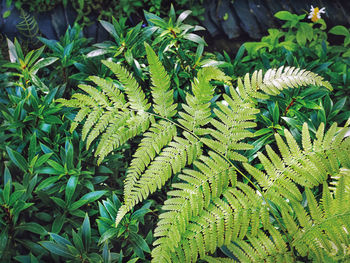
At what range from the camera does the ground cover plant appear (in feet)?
4.28

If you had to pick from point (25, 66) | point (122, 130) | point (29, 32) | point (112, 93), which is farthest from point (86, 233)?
point (29, 32)

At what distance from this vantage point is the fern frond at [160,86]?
4.95ft

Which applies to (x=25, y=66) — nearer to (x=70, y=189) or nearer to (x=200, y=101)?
(x=70, y=189)

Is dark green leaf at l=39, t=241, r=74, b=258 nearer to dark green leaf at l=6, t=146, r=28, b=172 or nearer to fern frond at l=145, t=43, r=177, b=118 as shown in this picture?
dark green leaf at l=6, t=146, r=28, b=172

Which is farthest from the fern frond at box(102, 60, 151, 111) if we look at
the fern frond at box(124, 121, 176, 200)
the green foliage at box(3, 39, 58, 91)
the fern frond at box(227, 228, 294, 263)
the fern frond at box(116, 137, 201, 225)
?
the green foliage at box(3, 39, 58, 91)

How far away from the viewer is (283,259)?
129cm

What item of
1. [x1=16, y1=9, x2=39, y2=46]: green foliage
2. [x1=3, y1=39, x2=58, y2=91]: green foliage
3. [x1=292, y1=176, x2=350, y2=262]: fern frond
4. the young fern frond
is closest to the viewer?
[x1=292, y1=176, x2=350, y2=262]: fern frond

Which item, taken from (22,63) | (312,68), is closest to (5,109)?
(22,63)

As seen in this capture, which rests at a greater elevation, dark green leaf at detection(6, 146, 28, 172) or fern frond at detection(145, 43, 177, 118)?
fern frond at detection(145, 43, 177, 118)

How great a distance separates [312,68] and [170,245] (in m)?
1.86

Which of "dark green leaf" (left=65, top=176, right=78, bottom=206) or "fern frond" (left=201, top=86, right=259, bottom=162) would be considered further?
"dark green leaf" (left=65, top=176, right=78, bottom=206)

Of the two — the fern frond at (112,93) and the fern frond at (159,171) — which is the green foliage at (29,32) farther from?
the fern frond at (159,171)

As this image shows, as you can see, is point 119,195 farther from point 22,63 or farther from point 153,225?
point 22,63

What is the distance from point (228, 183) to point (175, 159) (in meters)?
0.30
